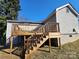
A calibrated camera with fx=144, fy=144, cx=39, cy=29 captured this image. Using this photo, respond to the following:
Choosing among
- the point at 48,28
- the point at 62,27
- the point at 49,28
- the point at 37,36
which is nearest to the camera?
the point at 48,28

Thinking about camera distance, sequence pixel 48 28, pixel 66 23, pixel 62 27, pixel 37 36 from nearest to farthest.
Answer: pixel 48 28 < pixel 37 36 < pixel 62 27 < pixel 66 23

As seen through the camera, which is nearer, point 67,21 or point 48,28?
point 48,28

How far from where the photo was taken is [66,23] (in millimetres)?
20766

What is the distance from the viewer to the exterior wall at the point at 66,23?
20.1 meters

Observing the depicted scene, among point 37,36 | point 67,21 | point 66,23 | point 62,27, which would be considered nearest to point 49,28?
point 37,36

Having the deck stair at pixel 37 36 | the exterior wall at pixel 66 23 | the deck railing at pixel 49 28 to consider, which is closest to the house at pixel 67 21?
the exterior wall at pixel 66 23

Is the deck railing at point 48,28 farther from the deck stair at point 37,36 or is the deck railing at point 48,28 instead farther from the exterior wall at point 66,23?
the exterior wall at point 66,23

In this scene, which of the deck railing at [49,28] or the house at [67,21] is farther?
the house at [67,21]

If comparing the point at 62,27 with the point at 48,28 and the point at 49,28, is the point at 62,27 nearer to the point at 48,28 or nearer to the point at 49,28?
the point at 49,28

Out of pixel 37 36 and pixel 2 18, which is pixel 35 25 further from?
pixel 2 18

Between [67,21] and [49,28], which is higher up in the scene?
[67,21]

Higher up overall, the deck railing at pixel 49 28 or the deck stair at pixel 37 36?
the deck railing at pixel 49 28

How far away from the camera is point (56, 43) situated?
768 inches

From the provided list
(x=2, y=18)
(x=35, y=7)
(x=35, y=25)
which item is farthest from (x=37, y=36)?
(x=35, y=7)
